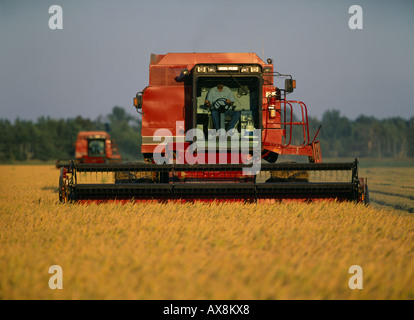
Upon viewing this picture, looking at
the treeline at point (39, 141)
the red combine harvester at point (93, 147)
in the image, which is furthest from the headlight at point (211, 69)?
the treeline at point (39, 141)

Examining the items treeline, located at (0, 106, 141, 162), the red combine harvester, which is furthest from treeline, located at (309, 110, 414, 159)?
the red combine harvester

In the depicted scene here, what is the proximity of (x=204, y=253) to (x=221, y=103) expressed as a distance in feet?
16.4

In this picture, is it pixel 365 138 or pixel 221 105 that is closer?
pixel 221 105

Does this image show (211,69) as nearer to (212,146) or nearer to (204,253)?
(212,146)

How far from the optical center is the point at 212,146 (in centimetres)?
836

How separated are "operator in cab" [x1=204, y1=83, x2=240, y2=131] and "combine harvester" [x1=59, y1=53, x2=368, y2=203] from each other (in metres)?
0.03

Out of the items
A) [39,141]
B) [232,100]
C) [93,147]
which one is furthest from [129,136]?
[232,100]

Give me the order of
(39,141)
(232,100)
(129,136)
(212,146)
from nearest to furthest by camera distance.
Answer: (212,146), (232,100), (39,141), (129,136)

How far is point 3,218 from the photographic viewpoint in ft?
21.0

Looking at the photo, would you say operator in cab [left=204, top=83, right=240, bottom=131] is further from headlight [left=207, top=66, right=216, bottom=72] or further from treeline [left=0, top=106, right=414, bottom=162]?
treeline [left=0, top=106, right=414, bottom=162]

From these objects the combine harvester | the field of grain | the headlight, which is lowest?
the field of grain

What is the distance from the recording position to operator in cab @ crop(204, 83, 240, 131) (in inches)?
336
